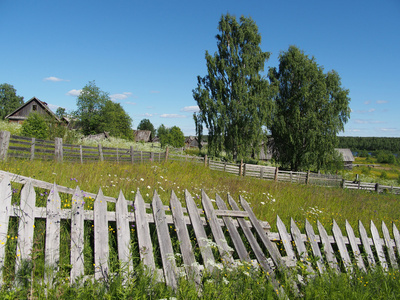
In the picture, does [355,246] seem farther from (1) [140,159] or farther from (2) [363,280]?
(1) [140,159]

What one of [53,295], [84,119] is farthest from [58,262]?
[84,119]

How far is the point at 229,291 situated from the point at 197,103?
71.9 ft

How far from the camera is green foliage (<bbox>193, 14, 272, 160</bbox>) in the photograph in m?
22.2

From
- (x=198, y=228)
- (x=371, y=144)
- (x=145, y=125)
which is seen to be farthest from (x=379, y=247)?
(x=371, y=144)

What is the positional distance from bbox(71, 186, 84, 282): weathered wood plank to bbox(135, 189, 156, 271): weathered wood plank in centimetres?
52

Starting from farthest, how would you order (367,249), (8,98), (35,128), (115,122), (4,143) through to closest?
1. (8,98)
2. (115,122)
3. (35,128)
4. (4,143)
5. (367,249)

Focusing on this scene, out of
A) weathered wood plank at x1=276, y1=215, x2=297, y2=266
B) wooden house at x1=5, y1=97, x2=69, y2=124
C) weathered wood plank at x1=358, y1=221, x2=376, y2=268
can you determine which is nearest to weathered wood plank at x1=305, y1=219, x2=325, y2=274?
weathered wood plank at x1=276, y1=215, x2=297, y2=266

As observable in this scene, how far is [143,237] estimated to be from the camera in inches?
93.9

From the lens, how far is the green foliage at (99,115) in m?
45.8

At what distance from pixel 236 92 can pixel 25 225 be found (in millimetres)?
21164

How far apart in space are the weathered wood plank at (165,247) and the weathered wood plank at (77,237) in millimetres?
705

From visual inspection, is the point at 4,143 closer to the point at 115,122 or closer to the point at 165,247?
the point at 165,247

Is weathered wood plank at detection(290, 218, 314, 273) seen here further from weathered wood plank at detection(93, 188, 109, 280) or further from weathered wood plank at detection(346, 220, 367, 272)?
weathered wood plank at detection(93, 188, 109, 280)

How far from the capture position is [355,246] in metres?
3.43
